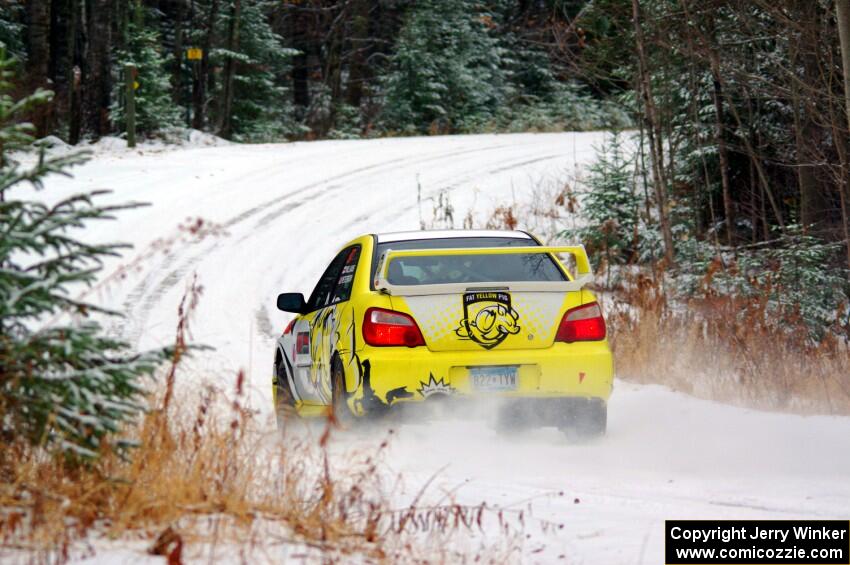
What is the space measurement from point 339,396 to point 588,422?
1778 mm

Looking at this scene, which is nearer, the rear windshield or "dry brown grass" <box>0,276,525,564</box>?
"dry brown grass" <box>0,276,525,564</box>

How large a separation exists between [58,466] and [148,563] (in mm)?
953

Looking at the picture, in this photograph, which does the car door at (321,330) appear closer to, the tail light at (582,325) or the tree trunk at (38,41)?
the tail light at (582,325)

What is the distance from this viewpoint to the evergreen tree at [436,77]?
137 ft

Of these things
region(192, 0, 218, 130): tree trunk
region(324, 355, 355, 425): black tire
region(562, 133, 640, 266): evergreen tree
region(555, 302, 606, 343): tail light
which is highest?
region(192, 0, 218, 130): tree trunk

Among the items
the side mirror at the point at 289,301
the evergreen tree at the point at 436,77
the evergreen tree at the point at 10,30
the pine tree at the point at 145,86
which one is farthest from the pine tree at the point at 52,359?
the evergreen tree at the point at 10,30

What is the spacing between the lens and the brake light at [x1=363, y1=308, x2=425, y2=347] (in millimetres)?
8062

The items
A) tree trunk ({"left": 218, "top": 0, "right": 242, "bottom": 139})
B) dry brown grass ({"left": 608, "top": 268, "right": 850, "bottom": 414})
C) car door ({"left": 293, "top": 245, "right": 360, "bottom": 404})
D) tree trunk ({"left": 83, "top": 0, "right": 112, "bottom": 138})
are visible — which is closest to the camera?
car door ({"left": 293, "top": 245, "right": 360, "bottom": 404})

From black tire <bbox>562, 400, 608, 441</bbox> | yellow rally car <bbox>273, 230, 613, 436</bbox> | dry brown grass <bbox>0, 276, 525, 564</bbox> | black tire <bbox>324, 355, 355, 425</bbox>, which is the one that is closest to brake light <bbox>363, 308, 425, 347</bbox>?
yellow rally car <bbox>273, 230, 613, 436</bbox>

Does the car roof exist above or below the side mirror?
above

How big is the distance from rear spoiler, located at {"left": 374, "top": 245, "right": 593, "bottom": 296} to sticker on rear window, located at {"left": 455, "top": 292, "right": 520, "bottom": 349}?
0.23 ft

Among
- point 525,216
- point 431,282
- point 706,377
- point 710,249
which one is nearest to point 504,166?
point 525,216

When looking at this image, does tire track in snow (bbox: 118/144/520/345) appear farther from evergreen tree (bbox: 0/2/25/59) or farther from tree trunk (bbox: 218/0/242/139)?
evergreen tree (bbox: 0/2/25/59)

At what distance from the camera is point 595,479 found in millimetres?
7344
